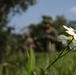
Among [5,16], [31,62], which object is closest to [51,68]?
[31,62]

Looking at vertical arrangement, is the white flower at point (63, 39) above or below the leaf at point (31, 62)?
above

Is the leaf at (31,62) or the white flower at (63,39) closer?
the white flower at (63,39)

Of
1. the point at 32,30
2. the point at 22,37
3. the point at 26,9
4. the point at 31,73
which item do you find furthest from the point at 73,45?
the point at 32,30

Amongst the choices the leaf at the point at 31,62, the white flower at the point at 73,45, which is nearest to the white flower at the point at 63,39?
the white flower at the point at 73,45

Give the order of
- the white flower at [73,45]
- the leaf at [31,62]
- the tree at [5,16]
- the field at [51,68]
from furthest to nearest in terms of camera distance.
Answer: the tree at [5,16], the field at [51,68], the leaf at [31,62], the white flower at [73,45]

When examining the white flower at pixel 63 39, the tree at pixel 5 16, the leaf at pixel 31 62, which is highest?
the tree at pixel 5 16

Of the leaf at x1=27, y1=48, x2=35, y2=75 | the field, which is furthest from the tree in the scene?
the leaf at x1=27, y1=48, x2=35, y2=75

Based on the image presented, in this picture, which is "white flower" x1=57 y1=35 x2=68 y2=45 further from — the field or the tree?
the tree

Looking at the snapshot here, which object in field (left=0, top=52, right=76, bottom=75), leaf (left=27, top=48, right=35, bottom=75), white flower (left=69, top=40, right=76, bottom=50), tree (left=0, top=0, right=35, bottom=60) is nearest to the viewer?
white flower (left=69, top=40, right=76, bottom=50)

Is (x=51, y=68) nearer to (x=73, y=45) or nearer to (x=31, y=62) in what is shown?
(x=31, y=62)

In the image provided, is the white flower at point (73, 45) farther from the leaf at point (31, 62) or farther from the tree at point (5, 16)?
the tree at point (5, 16)

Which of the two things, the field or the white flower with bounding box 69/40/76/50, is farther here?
the field

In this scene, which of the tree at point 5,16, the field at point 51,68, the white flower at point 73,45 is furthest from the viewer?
the tree at point 5,16
